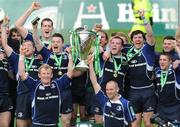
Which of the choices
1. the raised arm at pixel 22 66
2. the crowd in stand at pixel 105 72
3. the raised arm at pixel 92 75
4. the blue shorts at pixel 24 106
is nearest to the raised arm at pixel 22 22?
the crowd in stand at pixel 105 72

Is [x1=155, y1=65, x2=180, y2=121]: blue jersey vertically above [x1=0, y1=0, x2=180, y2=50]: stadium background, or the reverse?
[x1=0, y1=0, x2=180, y2=50]: stadium background

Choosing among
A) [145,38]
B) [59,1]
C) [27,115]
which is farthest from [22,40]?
[59,1]

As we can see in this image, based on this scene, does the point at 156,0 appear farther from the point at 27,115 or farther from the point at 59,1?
the point at 27,115

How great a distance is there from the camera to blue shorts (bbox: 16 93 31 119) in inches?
394

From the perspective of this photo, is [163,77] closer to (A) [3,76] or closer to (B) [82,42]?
(B) [82,42]

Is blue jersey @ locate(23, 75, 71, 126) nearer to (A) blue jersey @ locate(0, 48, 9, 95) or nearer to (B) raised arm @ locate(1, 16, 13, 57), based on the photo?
(A) blue jersey @ locate(0, 48, 9, 95)

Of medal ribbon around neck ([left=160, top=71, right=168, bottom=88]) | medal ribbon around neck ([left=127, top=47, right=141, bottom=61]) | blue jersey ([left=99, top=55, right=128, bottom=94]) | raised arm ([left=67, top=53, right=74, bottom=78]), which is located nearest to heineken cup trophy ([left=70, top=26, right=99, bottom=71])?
raised arm ([left=67, top=53, right=74, bottom=78])

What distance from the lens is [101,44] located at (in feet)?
34.1

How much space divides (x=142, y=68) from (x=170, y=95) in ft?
1.90

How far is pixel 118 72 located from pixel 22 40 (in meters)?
1.58

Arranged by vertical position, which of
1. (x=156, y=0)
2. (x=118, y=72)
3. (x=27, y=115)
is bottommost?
(x=27, y=115)

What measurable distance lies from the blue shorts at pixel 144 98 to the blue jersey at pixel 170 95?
145 millimetres

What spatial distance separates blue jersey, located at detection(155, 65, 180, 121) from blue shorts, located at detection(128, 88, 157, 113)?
0.14 meters

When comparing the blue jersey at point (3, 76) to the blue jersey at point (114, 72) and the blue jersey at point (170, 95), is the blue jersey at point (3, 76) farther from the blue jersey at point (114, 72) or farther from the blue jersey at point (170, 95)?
the blue jersey at point (170, 95)
